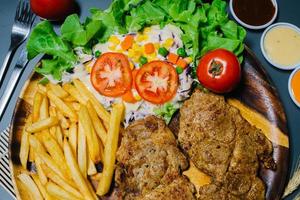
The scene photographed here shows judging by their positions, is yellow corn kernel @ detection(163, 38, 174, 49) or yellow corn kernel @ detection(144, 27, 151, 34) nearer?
yellow corn kernel @ detection(163, 38, 174, 49)

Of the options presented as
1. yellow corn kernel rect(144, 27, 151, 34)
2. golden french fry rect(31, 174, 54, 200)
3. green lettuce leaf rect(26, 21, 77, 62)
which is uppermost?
green lettuce leaf rect(26, 21, 77, 62)

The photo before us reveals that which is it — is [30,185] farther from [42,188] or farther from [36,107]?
[36,107]

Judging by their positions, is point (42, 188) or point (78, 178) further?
point (42, 188)

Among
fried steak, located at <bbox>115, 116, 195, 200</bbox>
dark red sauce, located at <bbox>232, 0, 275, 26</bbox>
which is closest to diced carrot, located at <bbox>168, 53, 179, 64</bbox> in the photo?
fried steak, located at <bbox>115, 116, 195, 200</bbox>

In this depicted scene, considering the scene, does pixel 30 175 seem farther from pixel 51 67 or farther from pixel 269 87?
pixel 269 87

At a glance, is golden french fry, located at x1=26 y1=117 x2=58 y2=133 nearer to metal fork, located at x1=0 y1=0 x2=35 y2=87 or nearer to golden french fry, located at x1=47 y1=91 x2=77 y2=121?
golden french fry, located at x1=47 y1=91 x2=77 y2=121

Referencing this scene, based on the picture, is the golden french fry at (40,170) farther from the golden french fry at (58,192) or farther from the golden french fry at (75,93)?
the golden french fry at (75,93)

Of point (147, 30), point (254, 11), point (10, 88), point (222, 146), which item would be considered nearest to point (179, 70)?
point (147, 30)
